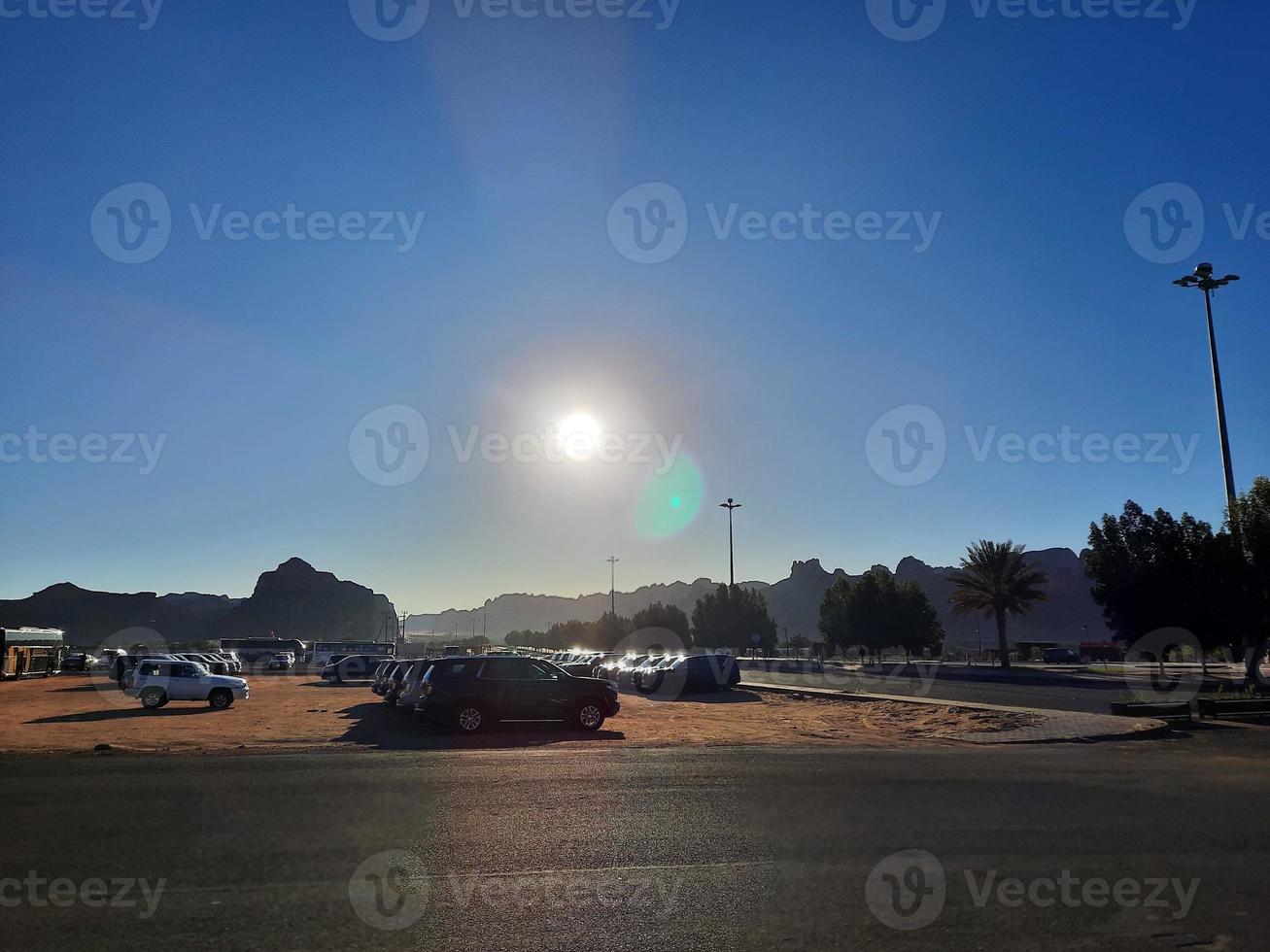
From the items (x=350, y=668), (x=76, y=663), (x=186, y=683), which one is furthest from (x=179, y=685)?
(x=76, y=663)

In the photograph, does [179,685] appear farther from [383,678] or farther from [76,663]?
[76,663]

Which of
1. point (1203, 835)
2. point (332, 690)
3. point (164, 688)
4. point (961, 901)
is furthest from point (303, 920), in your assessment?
point (332, 690)

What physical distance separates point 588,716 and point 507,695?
206 centimetres

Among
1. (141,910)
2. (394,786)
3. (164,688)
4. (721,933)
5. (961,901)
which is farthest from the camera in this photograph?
(164,688)

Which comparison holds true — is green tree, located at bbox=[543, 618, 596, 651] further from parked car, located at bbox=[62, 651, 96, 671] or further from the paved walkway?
the paved walkway

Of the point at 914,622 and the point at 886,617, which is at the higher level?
the point at 886,617

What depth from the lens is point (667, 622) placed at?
113 metres

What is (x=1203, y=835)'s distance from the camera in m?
8.91

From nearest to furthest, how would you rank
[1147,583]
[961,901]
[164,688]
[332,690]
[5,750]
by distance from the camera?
1. [961,901]
2. [5,750]
3. [164,688]
4. [1147,583]
5. [332,690]

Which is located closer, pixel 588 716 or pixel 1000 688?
pixel 588 716

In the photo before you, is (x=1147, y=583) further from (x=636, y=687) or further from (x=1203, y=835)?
(x=1203, y=835)

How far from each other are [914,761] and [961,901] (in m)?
8.42

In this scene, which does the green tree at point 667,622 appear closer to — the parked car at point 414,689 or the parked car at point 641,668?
the parked car at point 641,668

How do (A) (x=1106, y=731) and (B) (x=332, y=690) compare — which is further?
(B) (x=332, y=690)
